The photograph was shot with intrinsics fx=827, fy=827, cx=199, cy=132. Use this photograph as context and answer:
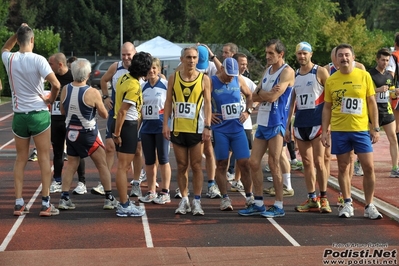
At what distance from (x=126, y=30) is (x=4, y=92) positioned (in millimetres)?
Result: 21233

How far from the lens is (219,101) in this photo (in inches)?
411

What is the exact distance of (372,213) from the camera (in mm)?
9828

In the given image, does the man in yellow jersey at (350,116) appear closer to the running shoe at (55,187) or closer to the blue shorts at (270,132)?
the blue shorts at (270,132)

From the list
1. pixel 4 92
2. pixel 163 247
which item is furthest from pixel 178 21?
pixel 163 247

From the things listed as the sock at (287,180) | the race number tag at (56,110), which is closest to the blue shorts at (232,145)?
the sock at (287,180)

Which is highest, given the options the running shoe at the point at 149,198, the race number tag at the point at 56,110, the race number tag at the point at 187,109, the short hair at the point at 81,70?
the short hair at the point at 81,70

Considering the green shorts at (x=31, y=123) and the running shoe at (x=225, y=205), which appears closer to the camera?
the green shorts at (x=31, y=123)

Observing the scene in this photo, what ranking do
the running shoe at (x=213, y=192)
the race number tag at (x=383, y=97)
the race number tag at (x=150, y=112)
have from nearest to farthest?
1. the race number tag at (x=150, y=112)
2. the running shoe at (x=213, y=192)
3. the race number tag at (x=383, y=97)

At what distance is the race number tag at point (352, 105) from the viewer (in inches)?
380

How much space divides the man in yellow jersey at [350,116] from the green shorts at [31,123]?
3339 mm

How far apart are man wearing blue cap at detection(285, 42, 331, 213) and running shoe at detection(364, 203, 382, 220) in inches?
22.2

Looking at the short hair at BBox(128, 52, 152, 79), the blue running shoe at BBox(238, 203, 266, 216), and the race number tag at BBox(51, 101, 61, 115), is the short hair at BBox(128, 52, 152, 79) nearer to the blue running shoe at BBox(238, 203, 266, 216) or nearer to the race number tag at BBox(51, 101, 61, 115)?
the blue running shoe at BBox(238, 203, 266, 216)

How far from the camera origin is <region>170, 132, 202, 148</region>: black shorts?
9898mm

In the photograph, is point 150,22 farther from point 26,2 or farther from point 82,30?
point 26,2
